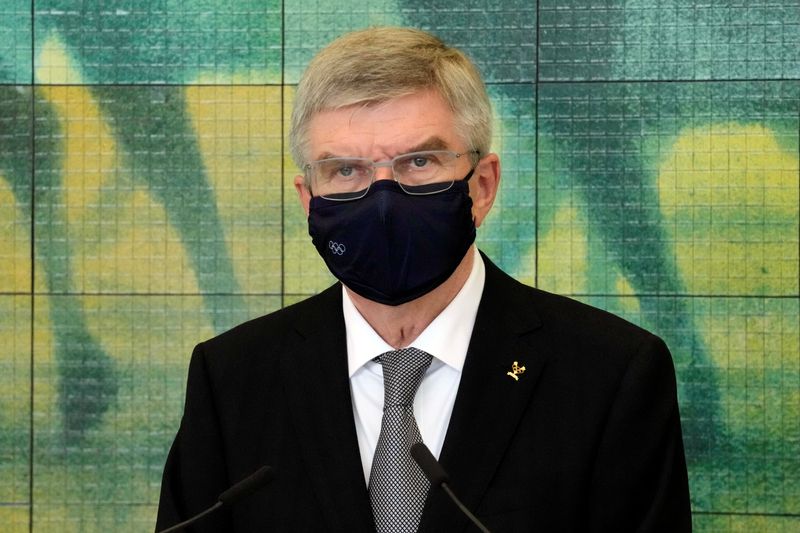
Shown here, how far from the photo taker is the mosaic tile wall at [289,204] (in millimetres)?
3033

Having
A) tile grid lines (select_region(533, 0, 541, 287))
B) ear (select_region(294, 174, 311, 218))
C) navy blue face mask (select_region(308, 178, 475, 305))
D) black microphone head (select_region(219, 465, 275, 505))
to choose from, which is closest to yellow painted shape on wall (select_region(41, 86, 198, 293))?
tile grid lines (select_region(533, 0, 541, 287))

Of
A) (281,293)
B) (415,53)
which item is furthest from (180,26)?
(415,53)

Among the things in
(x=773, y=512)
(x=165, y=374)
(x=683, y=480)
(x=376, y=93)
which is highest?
(x=376, y=93)

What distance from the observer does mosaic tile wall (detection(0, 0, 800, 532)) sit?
303cm

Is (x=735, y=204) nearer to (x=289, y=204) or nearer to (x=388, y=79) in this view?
(x=289, y=204)

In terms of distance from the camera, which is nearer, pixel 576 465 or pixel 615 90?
pixel 576 465

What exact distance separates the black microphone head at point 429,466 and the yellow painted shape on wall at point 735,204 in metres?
1.69

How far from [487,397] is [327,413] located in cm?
23

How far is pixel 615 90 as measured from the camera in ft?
10.0

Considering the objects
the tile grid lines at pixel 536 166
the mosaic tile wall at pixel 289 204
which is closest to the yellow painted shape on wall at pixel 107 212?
the mosaic tile wall at pixel 289 204

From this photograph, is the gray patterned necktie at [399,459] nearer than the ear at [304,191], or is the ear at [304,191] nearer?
the gray patterned necktie at [399,459]

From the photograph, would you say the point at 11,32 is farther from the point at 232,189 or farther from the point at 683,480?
the point at 683,480

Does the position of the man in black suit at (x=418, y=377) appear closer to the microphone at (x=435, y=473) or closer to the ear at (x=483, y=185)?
the ear at (x=483, y=185)

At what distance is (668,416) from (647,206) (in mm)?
1402
